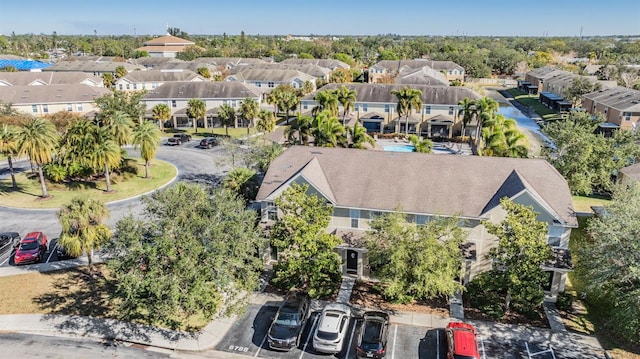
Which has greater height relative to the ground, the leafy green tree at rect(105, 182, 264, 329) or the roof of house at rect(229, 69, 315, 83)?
the roof of house at rect(229, 69, 315, 83)

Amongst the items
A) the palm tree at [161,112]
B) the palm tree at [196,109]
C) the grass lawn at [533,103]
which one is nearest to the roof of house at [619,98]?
the grass lawn at [533,103]

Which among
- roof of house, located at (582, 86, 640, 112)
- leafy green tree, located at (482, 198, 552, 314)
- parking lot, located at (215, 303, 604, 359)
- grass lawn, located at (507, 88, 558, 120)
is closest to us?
parking lot, located at (215, 303, 604, 359)

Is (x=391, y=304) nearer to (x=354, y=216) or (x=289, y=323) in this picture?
(x=354, y=216)

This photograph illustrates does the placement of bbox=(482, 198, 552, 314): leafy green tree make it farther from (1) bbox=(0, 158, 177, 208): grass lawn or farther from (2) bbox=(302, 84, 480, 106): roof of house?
(2) bbox=(302, 84, 480, 106): roof of house

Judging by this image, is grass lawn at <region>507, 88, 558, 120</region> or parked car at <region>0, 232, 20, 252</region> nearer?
parked car at <region>0, 232, 20, 252</region>

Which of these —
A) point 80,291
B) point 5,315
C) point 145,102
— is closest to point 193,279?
point 80,291

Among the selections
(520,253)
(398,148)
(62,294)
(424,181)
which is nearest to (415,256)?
(520,253)

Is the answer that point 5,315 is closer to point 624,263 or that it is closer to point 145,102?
point 624,263

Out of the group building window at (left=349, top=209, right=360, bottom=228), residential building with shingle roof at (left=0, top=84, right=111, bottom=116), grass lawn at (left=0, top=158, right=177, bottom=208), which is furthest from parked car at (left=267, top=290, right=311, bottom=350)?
residential building with shingle roof at (left=0, top=84, right=111, bottom=116)
